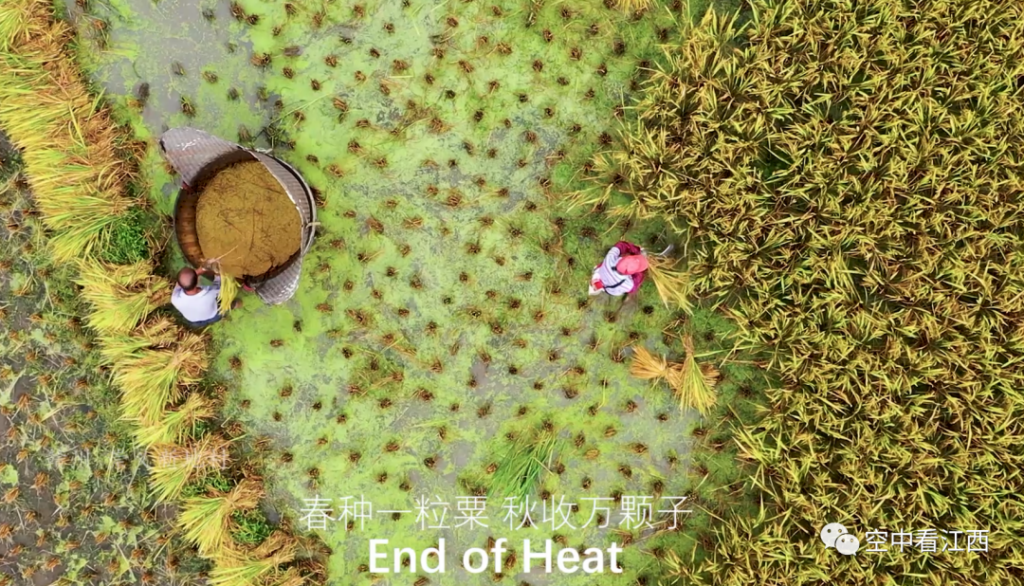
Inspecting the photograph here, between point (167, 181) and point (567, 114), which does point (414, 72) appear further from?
point (167, 181)

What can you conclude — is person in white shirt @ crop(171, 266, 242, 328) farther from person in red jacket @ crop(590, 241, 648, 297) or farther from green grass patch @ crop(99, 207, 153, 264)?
person in red jacket @ crop(590, 241, 648, 297)

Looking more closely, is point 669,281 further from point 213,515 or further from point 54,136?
point 54,136

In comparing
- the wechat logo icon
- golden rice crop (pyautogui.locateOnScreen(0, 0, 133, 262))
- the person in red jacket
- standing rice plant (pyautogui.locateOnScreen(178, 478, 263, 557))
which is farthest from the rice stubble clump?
the wechat logo icon

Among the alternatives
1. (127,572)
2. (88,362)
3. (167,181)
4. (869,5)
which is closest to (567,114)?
(869,5)

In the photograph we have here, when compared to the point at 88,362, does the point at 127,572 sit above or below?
below

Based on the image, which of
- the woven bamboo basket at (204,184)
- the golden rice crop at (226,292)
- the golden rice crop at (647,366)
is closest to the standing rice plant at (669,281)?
the golden rice crop at (647,366)
